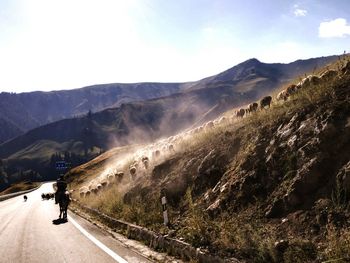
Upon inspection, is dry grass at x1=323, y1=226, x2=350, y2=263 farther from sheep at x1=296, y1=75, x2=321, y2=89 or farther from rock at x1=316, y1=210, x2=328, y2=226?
sheep at x1=296, y1=75, x2=321, y2=89

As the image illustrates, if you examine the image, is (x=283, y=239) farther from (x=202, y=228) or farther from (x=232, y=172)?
(x=232, y=172)

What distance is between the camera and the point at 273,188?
9.24 meters

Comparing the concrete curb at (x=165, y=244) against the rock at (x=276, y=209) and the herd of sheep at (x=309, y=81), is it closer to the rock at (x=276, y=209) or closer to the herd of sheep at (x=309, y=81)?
the rock at (x=276, y=209)

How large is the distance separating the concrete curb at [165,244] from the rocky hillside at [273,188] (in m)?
→ 0.24

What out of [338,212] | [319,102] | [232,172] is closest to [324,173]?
[338,212]

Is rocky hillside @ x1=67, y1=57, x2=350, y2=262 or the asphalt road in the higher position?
rocky hillside @ x1=67, y1=57, x2=350, y2=262

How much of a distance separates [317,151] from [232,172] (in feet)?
9.88

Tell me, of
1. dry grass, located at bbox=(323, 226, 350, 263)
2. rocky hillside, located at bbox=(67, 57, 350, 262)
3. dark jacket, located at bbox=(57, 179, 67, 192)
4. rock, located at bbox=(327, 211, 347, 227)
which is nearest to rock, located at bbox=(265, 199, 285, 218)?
rocky hillside, located at bbox=(67, 57, 350, 262)

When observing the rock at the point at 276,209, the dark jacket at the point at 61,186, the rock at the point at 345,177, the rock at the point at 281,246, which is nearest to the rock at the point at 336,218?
the rock at the point at 345,177

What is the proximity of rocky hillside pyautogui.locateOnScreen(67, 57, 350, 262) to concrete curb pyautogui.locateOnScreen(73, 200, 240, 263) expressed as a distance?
0.24m

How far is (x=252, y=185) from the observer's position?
9914mm

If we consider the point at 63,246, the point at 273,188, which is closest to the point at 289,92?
the point at 273,188

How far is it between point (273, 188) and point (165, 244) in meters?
2.99

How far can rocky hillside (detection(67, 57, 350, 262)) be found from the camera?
23.4 feet
